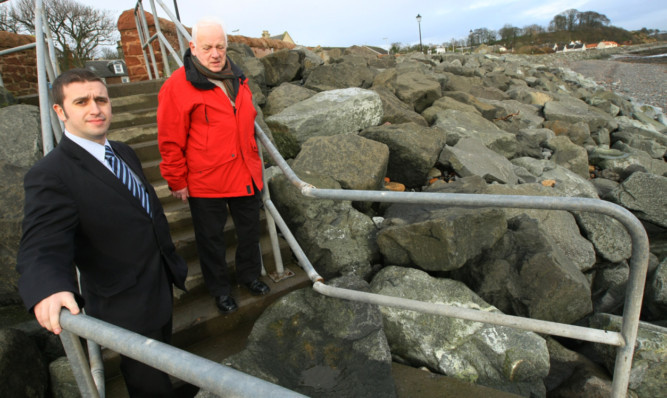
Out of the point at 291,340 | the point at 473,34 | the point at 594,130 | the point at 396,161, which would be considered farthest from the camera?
the point at 473,34

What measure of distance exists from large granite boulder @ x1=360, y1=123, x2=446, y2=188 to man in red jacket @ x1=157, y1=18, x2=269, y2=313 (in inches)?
90.0

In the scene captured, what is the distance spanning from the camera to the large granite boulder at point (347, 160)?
11.8 ft

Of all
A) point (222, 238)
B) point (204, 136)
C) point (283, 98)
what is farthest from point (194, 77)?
point (283, 98)

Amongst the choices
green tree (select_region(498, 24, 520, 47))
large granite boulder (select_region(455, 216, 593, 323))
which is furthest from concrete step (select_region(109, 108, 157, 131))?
green tree (select_region(498, 24, 520, 47))

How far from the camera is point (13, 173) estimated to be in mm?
2695

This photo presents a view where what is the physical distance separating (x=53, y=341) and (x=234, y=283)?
1169 millimetres

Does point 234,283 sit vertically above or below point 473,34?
below

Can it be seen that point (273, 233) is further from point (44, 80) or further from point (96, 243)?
point (44, 80)

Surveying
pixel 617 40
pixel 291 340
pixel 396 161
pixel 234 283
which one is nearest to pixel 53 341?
pixel 234 283

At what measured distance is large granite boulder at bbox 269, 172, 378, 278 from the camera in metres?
3.10

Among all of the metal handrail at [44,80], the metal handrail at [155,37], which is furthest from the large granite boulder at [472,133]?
the metal handrail at [44,80]

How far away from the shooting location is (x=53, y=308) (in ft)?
3.44

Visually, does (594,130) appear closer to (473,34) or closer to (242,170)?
(242,170)

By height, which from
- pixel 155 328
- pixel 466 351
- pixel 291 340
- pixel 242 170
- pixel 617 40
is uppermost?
pixel 617 40
